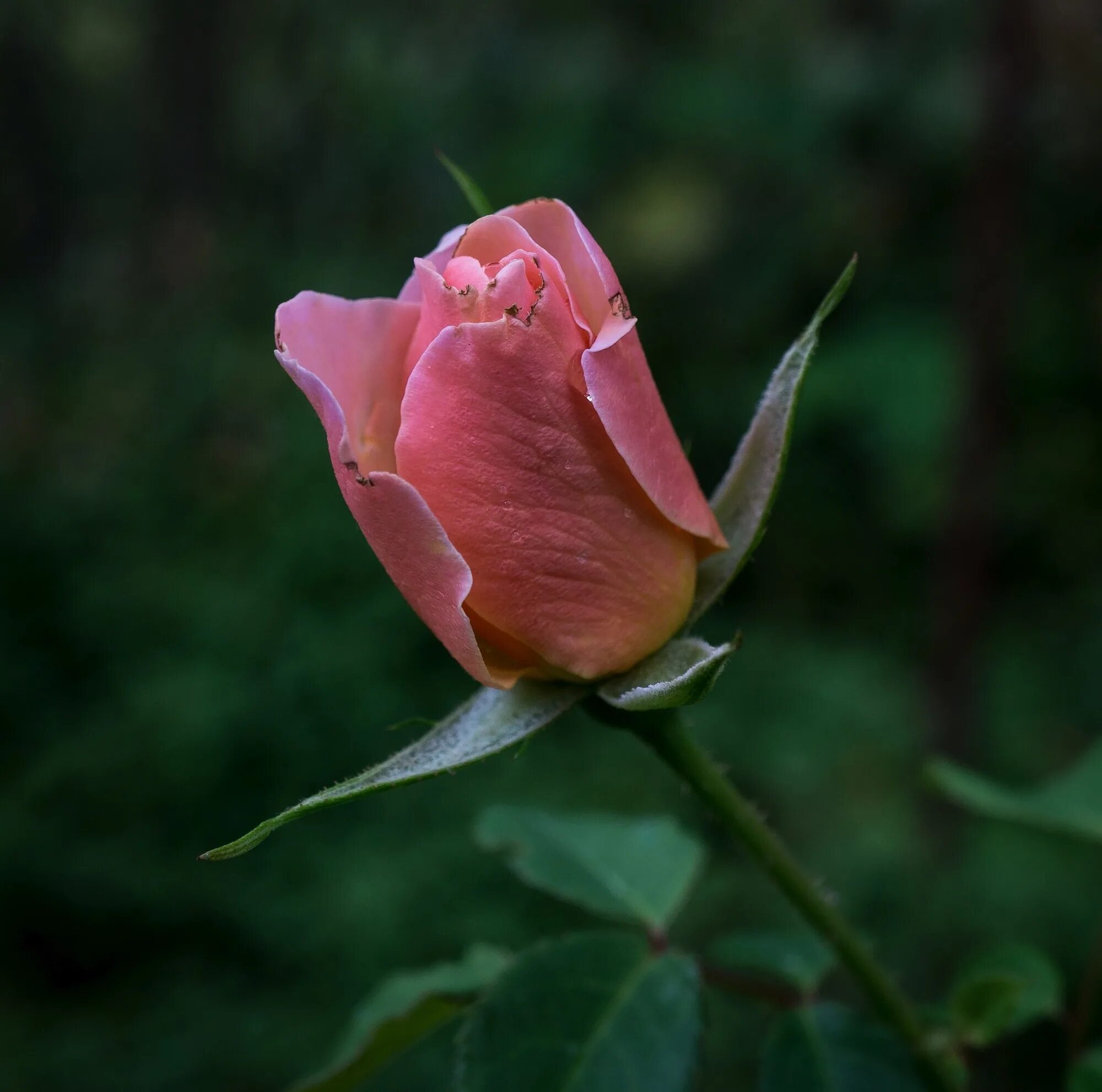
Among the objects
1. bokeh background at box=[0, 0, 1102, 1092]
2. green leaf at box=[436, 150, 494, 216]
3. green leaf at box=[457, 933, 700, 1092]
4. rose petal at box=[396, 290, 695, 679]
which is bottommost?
bokeh background at box=[0, 0, 1102, 1092]

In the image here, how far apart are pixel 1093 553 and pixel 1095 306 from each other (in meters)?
0.79

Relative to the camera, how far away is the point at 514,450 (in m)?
0.46

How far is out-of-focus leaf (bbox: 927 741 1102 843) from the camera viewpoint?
757 mm

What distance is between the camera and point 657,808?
2650 mm

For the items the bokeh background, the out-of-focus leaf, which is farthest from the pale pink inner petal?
the bokeh background

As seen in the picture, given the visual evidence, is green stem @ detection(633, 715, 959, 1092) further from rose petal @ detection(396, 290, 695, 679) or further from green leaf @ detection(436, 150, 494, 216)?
green leaf @ detection(436, 150, 494, 216)

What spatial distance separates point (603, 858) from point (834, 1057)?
0.25 meters

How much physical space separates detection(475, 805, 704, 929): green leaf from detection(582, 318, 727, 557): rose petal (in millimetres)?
314

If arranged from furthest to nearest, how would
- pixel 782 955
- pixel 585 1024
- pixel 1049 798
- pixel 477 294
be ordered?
pixel 1049 798 < pixel 782 955 < pixel 585 1024 < pixel 477 294

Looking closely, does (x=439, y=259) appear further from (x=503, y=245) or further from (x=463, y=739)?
(x=463, y=739)

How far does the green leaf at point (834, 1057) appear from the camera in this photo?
57 centimetres

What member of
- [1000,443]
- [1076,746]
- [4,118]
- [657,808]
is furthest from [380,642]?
[4,118]

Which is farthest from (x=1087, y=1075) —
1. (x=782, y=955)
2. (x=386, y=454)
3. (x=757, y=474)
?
(x=386, y=454)

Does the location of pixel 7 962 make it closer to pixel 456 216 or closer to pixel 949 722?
pixel 949 722
